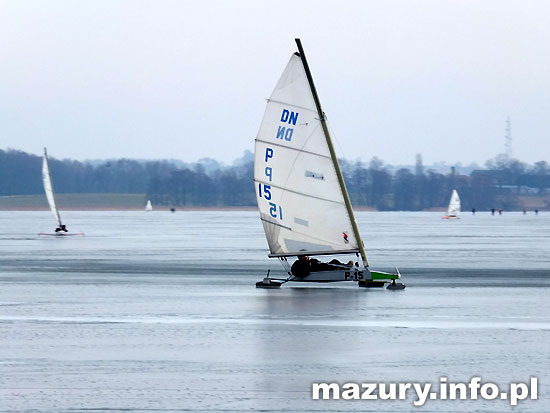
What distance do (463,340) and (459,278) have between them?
948 inches

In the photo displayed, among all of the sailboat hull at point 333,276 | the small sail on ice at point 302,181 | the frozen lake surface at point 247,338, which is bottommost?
the frozen lake surface at point 247,338

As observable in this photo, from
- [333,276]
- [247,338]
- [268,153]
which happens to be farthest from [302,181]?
[247,338]

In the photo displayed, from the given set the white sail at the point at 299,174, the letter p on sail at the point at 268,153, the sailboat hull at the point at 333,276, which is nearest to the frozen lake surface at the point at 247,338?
the sailboat hull at the point at 333,276

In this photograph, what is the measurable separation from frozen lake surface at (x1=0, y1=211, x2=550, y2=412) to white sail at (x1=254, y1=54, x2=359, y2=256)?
1857mm

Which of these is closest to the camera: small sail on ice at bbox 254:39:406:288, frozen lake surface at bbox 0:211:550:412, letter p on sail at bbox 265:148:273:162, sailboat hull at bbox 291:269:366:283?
frozen lake surface at bbox 0:211:550:412

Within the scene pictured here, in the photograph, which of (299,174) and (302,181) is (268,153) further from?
(302,181)

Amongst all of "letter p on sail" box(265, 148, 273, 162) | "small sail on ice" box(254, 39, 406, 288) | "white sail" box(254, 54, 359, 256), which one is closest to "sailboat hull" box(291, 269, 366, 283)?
"small sail on ice" box(254, 39, 406, 288)

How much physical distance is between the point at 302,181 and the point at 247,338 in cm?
1692

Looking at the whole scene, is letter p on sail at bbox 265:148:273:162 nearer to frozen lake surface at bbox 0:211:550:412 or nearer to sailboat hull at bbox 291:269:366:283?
sailboat hull at bbox 291:269:366:283

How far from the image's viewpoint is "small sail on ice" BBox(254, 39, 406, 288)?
43562 millimetres

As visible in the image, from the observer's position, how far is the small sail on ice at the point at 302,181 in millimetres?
43562

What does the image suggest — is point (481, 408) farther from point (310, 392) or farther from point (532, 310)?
point (532, 310)

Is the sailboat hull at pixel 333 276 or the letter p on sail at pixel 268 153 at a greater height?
the letter p on sail at pixel 268 153

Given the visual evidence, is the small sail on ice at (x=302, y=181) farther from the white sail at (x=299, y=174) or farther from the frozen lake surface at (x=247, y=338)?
the frozen lake surface at (x=247, y=338)
